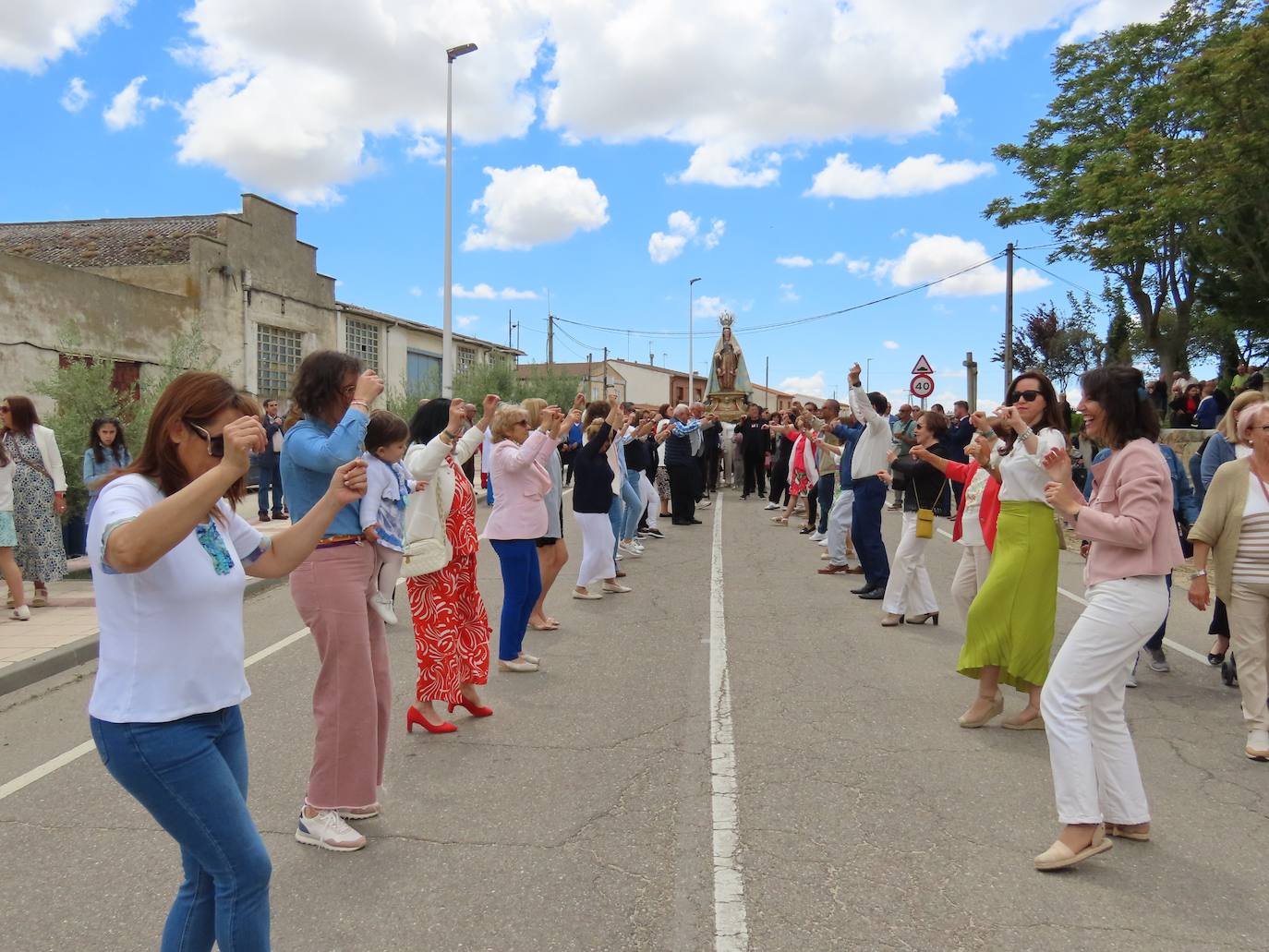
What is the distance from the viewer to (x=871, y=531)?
9688 mm

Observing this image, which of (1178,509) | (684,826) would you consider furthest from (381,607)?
(1178,509)

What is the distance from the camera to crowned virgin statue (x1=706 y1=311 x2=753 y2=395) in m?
39.9

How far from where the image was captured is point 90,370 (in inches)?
446

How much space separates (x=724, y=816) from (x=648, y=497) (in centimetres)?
1056

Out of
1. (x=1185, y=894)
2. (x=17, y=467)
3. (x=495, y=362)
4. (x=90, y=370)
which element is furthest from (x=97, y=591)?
(x=495, y=362)

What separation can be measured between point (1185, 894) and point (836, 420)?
7987 mm

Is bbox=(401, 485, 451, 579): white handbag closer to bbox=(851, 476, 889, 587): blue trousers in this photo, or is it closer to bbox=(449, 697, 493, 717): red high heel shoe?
bbox=(449, 697, 493, 717): red high heel shoe

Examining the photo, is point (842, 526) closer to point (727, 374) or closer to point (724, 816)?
point (724, 816)

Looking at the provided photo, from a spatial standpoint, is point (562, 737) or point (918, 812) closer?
point (918, 812)

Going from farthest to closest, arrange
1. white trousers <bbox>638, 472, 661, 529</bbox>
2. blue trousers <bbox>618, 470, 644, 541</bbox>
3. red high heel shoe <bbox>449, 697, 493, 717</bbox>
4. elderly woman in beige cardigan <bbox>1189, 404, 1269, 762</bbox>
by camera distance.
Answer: white trousers <bbox>638, 472, 661, 529</bbox>, blue trousers <bbox>618, 470, 644, 541</bbox>, red high heel shoe <bbox>449, 697, 493, 717</bbox>, elderly woman in beige cardigan <bbox>1189, 404, 1269, 762</bbox>

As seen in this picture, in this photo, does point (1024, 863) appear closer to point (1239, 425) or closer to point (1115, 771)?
point (1115, 771)


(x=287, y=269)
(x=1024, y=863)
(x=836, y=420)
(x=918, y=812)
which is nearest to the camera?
(x=1024, y=863)

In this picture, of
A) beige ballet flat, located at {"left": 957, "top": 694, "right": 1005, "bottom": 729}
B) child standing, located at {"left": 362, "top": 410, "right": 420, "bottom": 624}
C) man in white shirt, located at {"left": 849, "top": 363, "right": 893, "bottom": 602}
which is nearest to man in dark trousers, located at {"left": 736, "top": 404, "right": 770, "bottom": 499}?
man in white shirt, located at {"left": 849, "top": 363, "right": 893, "bottom": 602}

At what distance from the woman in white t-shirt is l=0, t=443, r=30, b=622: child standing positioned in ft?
22.4
